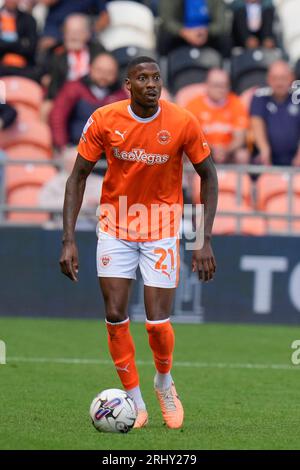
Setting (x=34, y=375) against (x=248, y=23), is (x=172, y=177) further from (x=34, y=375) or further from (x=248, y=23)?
(x=248, y=23)

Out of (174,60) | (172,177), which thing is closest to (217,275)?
(174,60)

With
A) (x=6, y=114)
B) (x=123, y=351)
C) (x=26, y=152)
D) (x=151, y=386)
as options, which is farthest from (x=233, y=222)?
(x=123, y=351)

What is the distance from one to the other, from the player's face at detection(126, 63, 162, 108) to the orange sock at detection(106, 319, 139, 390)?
1.42m

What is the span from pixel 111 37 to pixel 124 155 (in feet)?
34.4

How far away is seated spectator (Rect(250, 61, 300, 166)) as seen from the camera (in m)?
15.4

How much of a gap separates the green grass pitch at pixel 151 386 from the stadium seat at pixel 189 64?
4.10 m

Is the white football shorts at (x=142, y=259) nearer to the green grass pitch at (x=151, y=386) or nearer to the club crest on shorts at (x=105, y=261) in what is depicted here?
the club crest on shorts at (x=105, y=261)

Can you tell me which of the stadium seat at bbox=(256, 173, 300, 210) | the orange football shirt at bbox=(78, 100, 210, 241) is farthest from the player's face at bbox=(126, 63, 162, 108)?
the stadium seat at bbox=(256, 173, 300, 210)

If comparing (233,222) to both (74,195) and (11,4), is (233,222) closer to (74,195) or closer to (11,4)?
(11,4)

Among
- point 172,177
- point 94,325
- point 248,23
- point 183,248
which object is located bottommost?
point 94,325

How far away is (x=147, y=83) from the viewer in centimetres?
774

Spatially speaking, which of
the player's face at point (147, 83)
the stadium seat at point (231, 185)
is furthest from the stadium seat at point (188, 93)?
Result: the player's face at point (147, 83)

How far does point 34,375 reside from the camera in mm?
10516

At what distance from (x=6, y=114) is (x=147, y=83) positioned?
7682 mm
